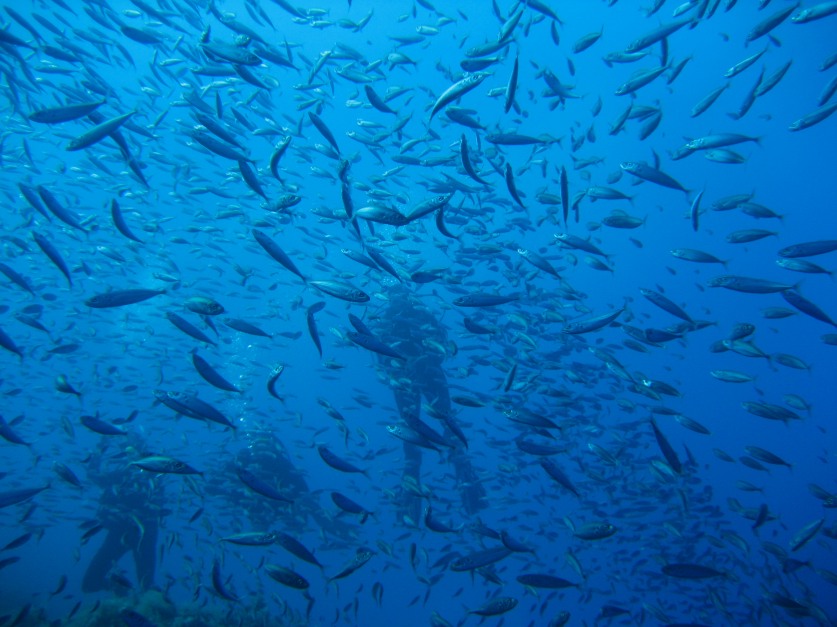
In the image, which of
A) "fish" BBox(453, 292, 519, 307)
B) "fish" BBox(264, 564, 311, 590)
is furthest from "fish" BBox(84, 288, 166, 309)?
"fish" BBox(453, 292, 519, 307)

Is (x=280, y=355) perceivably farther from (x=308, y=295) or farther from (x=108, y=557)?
(x=108, y=557)

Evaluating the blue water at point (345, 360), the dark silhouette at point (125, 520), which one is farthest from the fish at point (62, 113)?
the dark silhouette at point (125, 520)

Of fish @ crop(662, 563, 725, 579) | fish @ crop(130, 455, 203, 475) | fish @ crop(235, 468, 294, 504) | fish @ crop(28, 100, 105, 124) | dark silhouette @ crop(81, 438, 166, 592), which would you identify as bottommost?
dark silhouette @ crop(81, 438, 166, 592)

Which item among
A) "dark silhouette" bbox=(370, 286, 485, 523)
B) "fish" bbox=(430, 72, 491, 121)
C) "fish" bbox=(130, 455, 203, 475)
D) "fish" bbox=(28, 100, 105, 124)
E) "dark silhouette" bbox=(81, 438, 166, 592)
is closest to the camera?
"fish" bbox=(28, 100, 105, 124)

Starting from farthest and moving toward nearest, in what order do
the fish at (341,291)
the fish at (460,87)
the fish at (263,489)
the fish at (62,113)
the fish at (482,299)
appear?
the fish at (482,299) < the fish at (341,291) < the fish at (263,489) < the fish at (460,87) < the fish at (62,113)

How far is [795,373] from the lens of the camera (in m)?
58.9

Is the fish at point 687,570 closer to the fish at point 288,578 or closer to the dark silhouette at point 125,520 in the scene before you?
the fish at point 288,578

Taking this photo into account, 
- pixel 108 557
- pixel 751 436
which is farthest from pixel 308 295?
pixel 751 436

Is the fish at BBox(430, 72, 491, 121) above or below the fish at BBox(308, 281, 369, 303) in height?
above

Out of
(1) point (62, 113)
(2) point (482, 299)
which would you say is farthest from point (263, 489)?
(1) point (62, 113)

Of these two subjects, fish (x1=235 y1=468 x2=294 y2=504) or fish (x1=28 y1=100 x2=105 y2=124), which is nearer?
fish (x1=28 y1=100 x2=105 y2=124)

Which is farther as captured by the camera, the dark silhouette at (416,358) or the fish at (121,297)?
the dark silhouette at (416,358)

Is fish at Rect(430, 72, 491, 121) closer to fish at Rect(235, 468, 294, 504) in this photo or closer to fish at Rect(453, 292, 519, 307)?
fish at Rect(453, 292, 519, 307)

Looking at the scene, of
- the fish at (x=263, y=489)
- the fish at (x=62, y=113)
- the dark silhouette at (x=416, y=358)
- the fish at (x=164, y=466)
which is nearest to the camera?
the fish at (x=62, y=113)
